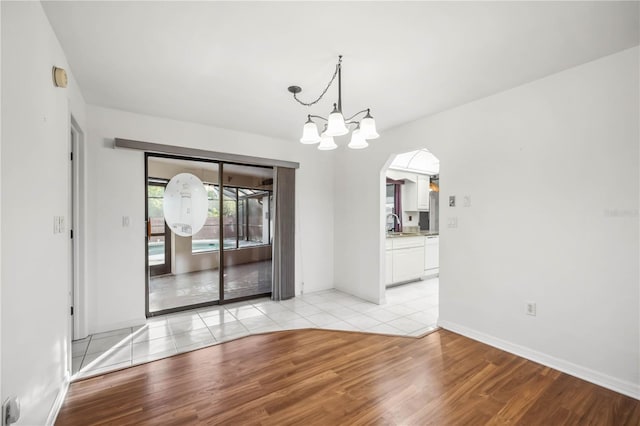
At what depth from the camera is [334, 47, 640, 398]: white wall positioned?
2096 mm

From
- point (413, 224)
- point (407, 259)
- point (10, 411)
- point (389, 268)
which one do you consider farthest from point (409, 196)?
point (10, 411)

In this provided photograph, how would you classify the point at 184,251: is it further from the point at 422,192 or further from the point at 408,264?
the point at 422,192

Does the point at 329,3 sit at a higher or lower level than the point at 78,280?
higher

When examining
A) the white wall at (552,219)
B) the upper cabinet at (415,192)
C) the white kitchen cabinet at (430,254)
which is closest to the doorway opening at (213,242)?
the white wall at (552,219)

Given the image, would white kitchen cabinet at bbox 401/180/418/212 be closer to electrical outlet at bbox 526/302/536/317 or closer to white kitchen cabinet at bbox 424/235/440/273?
white kitchen cabinet at bbox 424/235/440/273

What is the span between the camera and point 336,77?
98.7 inches

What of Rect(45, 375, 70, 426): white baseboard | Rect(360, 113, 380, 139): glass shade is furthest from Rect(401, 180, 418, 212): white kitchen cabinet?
Rect(45, 375, 70, 426): white baseboard

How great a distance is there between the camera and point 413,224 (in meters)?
6.66

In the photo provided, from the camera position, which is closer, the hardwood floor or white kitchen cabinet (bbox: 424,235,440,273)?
the hardwood floor

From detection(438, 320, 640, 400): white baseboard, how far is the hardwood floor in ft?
0.23

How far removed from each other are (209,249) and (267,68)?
2.67 metres

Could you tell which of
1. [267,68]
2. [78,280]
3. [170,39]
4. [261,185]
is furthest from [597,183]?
[78,280]

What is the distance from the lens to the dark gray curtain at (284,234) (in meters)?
4.30

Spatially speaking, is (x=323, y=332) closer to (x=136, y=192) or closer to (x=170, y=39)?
(x=136, y=192)
